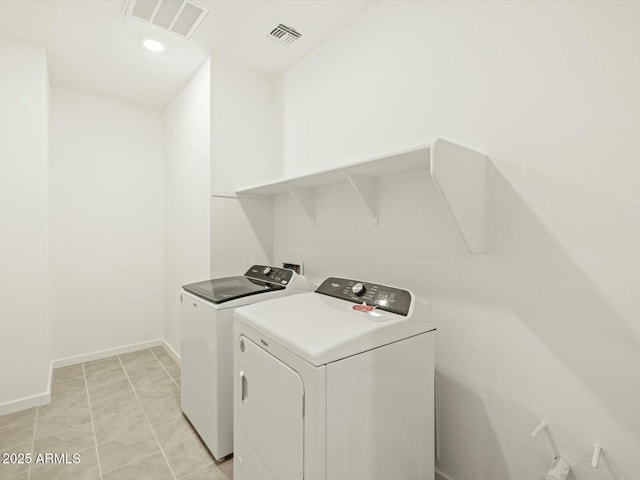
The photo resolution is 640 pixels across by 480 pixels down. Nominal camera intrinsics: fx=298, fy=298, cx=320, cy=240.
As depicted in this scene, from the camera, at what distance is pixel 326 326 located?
3.90 feet

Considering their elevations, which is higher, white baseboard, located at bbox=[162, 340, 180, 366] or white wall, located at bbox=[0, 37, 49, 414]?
white wall, located at bbox=[0, 37, 49, 414]

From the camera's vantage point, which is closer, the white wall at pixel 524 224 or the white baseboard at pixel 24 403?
the white wall at pixel 524 224

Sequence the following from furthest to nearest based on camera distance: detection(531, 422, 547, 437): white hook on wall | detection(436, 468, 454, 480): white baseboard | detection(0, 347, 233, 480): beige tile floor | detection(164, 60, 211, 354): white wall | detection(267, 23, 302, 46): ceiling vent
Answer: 1. detection(164, 60, 211, 354): white wall
2. detection(267, 23, 302, 46): ceiling vent
3. detection(0, 347, 233, 480): beige tile floor
4. detection(436, 468, 454, 480): white baseboard
5. detection(531, 422, 547, 437): white hook on wall

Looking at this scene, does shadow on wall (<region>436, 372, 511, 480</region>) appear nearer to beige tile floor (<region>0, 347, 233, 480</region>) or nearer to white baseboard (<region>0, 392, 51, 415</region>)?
beige tile floor (<region>0, 347, 233, 480</region>)

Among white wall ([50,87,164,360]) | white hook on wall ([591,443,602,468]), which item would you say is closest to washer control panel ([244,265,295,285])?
white hook on wall ([591,443,602,468])

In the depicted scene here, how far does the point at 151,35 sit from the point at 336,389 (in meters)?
2.64

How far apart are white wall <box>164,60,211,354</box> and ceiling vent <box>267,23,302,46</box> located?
617 millimetres

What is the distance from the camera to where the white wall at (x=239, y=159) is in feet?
7.95

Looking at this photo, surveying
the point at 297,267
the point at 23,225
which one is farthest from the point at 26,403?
the point at 297,267

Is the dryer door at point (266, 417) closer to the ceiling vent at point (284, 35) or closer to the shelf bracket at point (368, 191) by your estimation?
the shelf bracket at point (368, 191)

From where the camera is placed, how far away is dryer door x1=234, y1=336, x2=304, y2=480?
1.05 meters

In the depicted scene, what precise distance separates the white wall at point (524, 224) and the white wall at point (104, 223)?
2.80 meters

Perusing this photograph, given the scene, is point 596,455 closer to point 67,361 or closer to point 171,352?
point 171,352

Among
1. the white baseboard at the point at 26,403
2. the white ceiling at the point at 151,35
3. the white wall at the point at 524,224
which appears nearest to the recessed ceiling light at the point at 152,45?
the white ceiling at the point at 151,35
